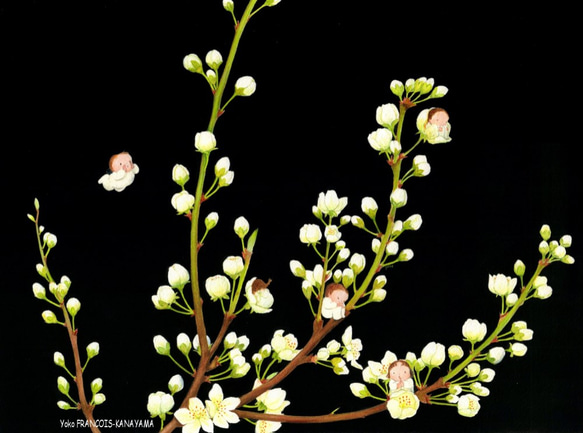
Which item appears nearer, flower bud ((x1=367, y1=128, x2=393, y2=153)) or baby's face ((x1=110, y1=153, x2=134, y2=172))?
flower bud ((x1=367, y1=128, x2=393, y2=153))

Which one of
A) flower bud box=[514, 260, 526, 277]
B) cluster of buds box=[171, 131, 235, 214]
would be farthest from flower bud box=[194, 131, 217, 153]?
flower bud box=[514, 260, 526, 277]

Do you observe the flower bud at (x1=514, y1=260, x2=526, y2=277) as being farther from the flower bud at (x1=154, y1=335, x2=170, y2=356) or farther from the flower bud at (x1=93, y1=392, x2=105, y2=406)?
the flower bud at (x1=93, y1=392, x2=105, y2=406)

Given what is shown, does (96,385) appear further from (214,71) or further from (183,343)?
(214,71)

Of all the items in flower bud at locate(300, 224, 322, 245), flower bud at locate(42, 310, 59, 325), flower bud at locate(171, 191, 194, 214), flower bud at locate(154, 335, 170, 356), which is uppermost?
flower bud at locate(171, 191, 194, 214)

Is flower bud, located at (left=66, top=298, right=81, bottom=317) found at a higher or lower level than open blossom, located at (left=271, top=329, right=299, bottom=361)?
higher

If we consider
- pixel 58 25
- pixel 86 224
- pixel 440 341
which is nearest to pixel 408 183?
pixel 440 341

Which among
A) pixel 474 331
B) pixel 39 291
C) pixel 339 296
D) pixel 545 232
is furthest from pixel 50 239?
pixel 545 232

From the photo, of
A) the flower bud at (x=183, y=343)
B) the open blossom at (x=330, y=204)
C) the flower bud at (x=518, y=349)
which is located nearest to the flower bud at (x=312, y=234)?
the open blossom at (x=330, y=204)
